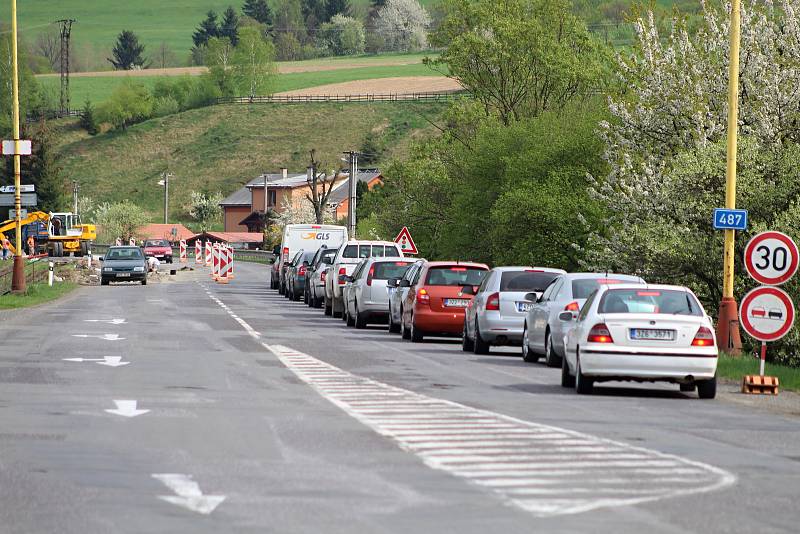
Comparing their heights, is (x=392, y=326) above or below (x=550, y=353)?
below

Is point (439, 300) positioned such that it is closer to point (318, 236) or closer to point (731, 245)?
point (731, 245)

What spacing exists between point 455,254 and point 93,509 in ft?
158

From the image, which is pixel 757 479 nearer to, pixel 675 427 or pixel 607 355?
pixel 675 427

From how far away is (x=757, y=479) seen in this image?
37.7 ft

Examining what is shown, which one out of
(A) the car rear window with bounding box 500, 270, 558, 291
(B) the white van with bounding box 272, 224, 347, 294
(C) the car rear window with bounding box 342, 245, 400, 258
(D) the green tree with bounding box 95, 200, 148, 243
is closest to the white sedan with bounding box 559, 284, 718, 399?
(A) the car rear window with bounding box 500, 270, 558, 291

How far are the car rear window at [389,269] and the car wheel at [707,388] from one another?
16864 millimetres

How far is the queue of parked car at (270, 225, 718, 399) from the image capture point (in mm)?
19359

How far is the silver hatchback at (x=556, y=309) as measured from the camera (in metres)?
24.0

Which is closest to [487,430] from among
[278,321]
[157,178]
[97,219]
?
[278,321]

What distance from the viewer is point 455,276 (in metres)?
31.4

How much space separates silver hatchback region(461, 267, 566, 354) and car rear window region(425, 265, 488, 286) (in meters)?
2.67

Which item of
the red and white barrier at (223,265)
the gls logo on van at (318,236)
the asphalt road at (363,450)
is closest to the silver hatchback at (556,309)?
the asphalt road at (363,450)

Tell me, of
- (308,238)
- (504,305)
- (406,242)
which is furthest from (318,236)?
(504,305)

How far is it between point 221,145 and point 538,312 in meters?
170
